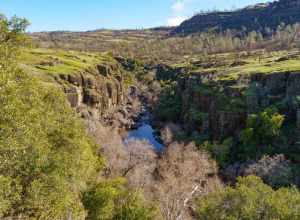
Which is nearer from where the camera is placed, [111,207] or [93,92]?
[111,207]

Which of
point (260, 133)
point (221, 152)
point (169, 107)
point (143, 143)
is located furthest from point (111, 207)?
point (169, 107)

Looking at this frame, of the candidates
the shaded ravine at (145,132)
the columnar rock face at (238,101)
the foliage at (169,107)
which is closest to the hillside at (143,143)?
the columnar rock face at (238,101)

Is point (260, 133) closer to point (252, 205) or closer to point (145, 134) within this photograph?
point (252, 205)

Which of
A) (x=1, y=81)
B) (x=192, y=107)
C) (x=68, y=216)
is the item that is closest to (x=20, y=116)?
(x=1, y=81)

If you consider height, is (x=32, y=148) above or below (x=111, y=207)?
above

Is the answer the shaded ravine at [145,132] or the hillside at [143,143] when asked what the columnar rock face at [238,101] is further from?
the shaded ravine at [145,132]

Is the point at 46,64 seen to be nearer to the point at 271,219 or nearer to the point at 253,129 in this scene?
the point at 253,129

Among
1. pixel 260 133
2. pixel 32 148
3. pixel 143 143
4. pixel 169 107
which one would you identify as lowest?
pixel 169 107
